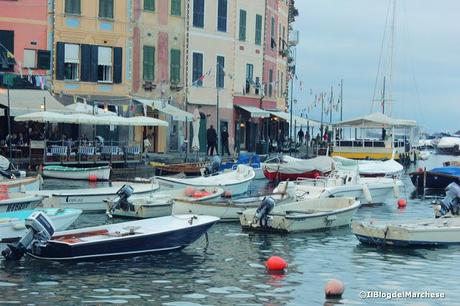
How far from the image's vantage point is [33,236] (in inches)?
774

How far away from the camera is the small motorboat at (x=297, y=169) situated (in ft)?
146

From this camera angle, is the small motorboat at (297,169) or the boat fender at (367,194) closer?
the boat fender at (367,194)

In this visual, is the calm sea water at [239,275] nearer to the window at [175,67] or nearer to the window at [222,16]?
the window at [175,67]

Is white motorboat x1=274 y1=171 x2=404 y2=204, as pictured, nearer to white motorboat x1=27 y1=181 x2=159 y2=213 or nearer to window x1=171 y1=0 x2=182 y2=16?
white motorboat x1=27 y1=181 x2=159 y2=213

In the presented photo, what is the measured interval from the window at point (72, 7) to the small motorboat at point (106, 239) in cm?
2795

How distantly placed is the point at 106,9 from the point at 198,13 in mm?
7708

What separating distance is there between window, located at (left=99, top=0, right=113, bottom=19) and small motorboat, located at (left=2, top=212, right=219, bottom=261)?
2861 centimetres

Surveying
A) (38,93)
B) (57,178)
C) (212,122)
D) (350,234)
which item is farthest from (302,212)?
(212,122)

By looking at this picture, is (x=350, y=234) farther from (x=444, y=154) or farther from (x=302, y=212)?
(x=444, y=154)

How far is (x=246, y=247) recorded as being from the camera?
23.5 metres

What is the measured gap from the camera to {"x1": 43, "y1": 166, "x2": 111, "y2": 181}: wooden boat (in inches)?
1575

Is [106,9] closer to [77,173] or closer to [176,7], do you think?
[176,7]

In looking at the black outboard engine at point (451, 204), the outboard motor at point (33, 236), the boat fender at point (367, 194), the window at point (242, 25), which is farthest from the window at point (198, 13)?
the outboard motor at point (33, 236)

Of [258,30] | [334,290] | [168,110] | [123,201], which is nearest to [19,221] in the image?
[123,201]
